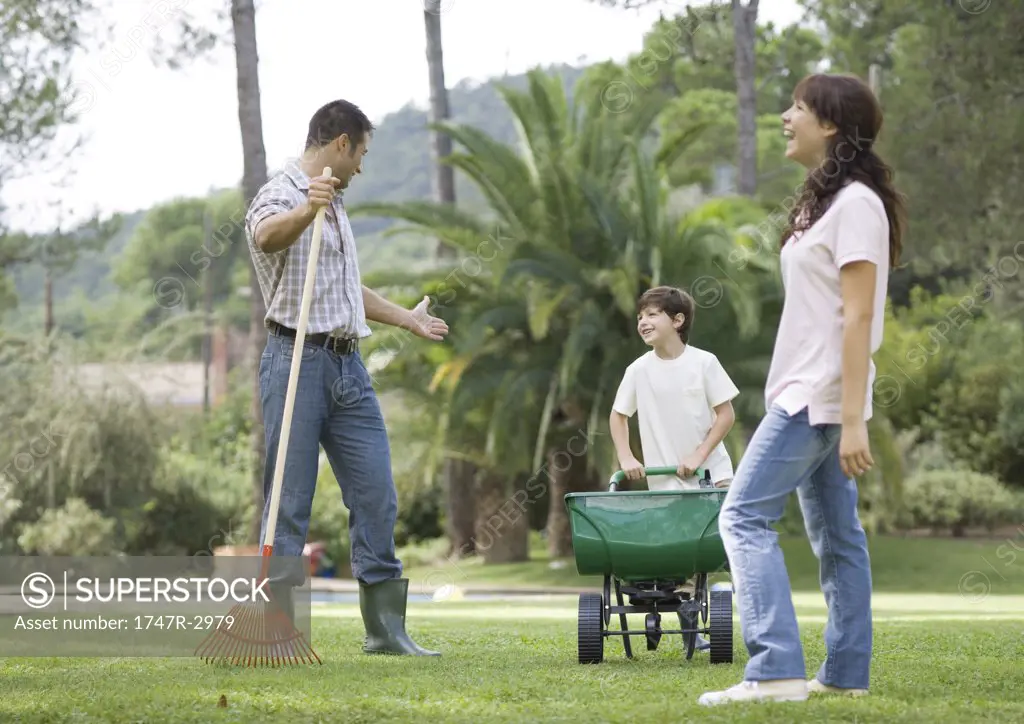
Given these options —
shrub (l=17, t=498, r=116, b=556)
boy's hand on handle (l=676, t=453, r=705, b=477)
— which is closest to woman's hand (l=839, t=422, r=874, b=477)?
boy's hand on handle (l=676, t=453, r=705, b=477)

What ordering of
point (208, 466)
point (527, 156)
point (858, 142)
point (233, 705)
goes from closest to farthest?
point (233, 705), point (858, 142), point (527, 156), point (208, 466)

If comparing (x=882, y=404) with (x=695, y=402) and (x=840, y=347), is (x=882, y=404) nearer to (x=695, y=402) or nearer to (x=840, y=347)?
(x=695, y=402)

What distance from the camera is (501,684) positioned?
4809mm

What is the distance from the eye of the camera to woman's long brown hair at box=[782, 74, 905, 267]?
445 cm

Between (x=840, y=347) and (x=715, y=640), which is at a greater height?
(x=840, y=347)

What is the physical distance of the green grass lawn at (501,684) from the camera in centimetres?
402

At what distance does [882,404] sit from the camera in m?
20.9

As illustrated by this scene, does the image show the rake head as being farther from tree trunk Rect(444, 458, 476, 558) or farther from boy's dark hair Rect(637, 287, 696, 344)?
tree trunk Rect(444, 458, 476, 558)

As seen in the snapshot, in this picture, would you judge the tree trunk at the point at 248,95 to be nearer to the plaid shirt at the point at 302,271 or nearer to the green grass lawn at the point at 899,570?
the green grass lawn at the point at 899,570

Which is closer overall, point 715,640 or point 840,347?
point 840,347

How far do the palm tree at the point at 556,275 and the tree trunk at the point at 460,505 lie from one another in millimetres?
3003

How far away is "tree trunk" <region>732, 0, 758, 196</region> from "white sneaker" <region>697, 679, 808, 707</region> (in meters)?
18.9

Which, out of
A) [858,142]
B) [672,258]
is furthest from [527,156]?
[858,142]

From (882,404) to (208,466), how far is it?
11693 mm
